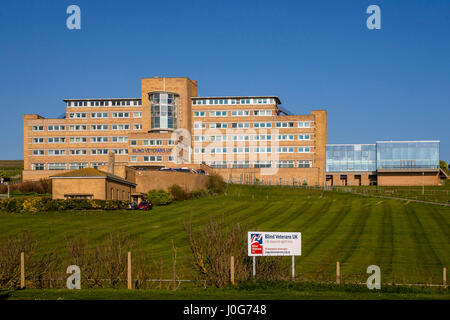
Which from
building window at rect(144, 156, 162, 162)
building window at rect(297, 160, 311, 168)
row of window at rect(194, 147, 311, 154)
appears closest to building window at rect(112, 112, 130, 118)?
building window at rect(144, 156, 162, 162)

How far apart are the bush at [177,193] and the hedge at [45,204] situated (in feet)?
67.9

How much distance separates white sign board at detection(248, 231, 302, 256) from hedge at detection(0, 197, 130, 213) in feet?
157

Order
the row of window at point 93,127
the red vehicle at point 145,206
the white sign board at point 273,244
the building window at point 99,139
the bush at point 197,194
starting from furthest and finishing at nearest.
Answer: the building window at point 99,139
the row of window at point 93,127
the bush at point 197,194
the red vehicle at point 145,206
the white sign board at point 273,244

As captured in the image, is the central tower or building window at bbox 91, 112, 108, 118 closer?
the central tower

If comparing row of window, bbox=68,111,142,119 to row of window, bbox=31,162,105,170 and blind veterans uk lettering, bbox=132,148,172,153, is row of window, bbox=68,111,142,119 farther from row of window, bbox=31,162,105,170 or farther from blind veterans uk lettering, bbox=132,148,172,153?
blind veterans uk lettering, bbox=132,148,172,153

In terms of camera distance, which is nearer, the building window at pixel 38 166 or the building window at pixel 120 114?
the building window at pixel 38 166

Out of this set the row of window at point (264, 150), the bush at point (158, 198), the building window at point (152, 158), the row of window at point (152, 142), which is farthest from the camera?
the row of window at point (264, 150)

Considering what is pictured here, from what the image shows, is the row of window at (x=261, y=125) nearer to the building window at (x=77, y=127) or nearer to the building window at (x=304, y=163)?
the building window at (x=304, y=163)

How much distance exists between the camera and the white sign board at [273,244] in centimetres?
2491

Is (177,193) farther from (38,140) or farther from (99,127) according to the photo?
(38,140)

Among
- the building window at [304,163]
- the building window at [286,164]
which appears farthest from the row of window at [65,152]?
the building window at [304,163]

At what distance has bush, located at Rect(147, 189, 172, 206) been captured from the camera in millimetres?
82812

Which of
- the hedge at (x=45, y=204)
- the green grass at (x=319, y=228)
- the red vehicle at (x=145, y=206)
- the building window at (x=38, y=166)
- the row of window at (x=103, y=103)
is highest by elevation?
the row of window at (x=103, y=103)

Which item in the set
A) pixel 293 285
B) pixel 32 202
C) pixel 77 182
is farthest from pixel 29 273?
pixel 77 182
